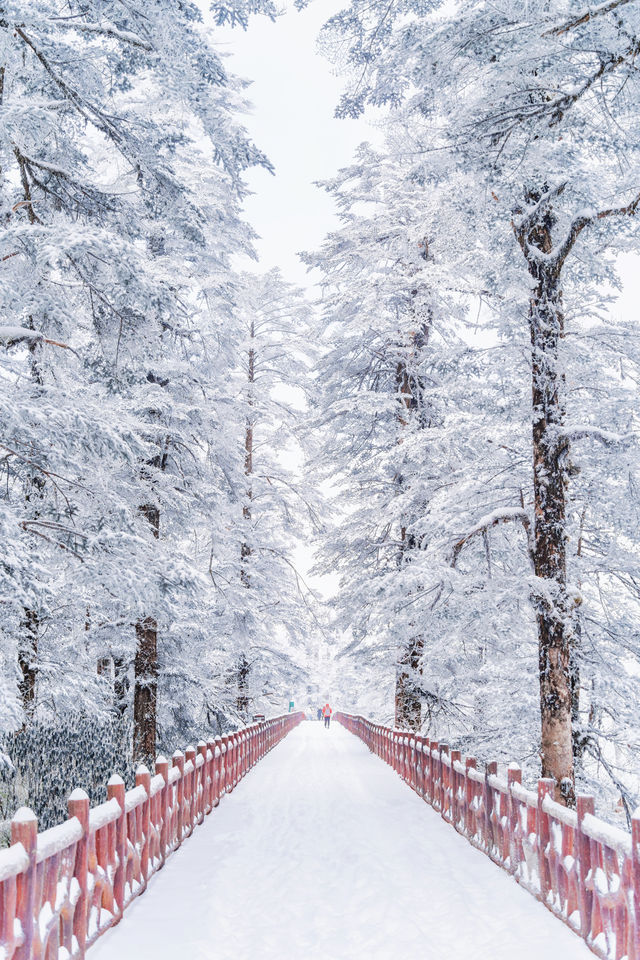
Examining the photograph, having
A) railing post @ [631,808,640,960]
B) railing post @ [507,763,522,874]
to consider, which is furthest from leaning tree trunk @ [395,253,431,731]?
railing post @ [631,808,640,960]

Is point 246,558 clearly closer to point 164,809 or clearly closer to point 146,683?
point 146,683

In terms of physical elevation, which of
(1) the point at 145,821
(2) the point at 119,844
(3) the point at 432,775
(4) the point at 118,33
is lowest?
(3) the point at 432,775

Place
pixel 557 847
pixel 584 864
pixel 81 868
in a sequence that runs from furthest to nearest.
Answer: pixel 557 847, pixel 584 864, pixel 81 868

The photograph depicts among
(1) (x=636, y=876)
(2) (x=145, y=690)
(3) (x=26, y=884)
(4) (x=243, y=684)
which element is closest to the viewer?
(3) (x=26, y=884)

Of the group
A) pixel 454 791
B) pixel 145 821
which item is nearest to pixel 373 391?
pixel 454 791

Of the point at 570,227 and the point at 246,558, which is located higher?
the point at 570,227

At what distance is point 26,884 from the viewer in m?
3.88

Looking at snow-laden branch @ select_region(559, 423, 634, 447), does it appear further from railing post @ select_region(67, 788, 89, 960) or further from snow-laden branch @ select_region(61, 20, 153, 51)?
railing post @ select_region(67, 788, 89, 960)

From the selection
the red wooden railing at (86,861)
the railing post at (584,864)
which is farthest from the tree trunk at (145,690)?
the railing post at (584,864)

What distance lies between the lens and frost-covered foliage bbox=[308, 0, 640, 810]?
7.44 m

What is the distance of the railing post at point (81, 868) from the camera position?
4793 millimetres

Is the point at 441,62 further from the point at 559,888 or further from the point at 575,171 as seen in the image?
the point at 559,888

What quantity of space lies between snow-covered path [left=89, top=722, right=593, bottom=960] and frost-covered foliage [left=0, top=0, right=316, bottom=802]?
2.51m

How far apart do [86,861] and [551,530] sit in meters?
6.53
